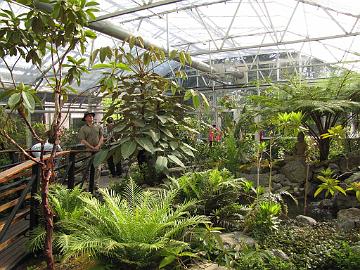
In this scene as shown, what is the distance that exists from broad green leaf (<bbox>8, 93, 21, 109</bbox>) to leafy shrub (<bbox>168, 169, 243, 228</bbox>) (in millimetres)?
1721

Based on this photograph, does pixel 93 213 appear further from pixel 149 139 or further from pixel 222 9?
pixel 222 9

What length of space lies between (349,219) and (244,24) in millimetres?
7323

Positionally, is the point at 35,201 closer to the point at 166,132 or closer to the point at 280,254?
the point at 166,132

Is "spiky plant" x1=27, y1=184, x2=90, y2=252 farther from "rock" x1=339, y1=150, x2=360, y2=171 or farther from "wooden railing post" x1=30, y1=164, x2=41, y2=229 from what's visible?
"rock" x1=339, y1=150, x2=360, y2=171

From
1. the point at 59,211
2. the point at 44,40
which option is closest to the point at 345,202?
the point at 59,211

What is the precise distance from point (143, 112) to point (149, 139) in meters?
0.40

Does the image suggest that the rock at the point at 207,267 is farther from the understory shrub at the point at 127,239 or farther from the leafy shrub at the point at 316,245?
the leafy shrub at the point at 316,245

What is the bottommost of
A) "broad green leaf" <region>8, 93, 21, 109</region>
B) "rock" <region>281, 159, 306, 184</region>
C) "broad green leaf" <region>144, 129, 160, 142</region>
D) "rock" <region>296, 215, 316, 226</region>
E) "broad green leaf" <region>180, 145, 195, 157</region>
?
"rock" <region>296, 215, 316, 226</region>

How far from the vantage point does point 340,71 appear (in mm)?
5430

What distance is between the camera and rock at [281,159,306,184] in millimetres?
5036

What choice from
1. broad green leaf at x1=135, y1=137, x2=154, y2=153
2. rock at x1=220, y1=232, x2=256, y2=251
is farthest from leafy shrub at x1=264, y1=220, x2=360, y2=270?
broad green leaf at x1=135, y1=137, x2=154, y2=153

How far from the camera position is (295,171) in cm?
511

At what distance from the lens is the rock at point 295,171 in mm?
5036

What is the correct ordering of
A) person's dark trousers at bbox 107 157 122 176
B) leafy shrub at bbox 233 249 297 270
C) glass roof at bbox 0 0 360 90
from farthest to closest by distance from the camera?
glass roof at bbox 0 0 360 90
person's dark trousers at bbox 107 157 122 176
leafy shrub at bbox 233 249 297 270
